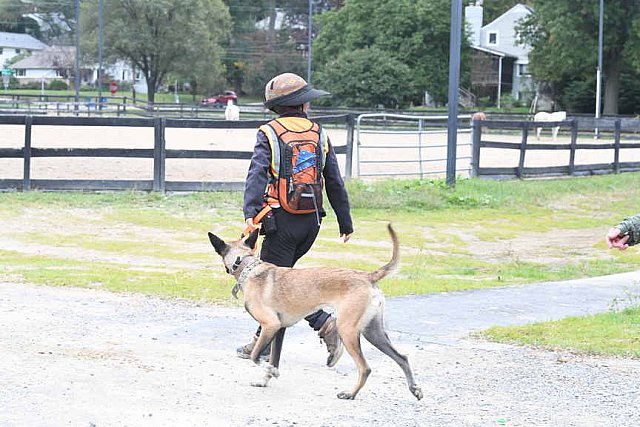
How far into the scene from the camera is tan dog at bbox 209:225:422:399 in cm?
592

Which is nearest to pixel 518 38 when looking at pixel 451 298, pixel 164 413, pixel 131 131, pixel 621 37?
pixel 621 37

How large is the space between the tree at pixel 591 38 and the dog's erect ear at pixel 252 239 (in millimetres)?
52692

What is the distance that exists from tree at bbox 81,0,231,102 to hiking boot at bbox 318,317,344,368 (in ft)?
221

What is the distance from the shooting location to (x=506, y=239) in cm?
1483

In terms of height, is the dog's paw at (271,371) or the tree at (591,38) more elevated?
the tree at (591,38)

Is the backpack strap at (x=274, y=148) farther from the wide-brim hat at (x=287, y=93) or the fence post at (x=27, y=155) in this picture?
the fence post at (x=27, y=155)

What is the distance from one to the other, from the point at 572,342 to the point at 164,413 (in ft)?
11.1

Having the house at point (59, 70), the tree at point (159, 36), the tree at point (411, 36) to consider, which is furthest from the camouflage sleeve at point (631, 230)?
the house at point (59, 70)

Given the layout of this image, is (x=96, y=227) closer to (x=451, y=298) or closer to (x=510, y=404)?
(x=451, y=298)

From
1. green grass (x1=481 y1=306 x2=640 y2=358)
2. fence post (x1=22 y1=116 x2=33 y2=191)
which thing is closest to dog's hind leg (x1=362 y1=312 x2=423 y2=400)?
green grass (x1=481 y1=306 x2=640 y2=358)

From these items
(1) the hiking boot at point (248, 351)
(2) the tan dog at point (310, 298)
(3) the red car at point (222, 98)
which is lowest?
(1) the hiking boot at point (248, 351)

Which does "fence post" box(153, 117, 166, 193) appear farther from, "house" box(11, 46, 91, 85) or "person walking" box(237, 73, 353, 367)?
"house" box(11, 46, 91, 85)

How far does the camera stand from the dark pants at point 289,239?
261 inches

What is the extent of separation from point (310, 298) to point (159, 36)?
6875 cm
